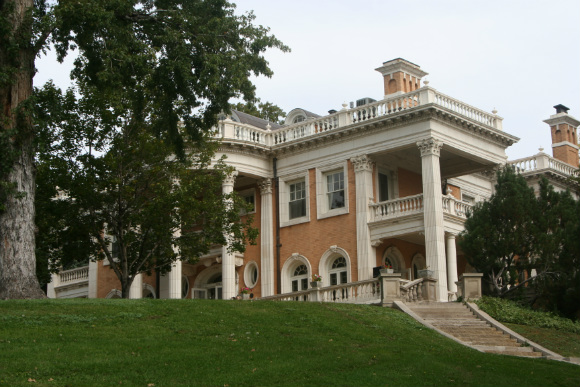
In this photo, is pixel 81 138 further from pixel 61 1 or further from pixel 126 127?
pixel 61 1

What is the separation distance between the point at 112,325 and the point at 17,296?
11.6ft

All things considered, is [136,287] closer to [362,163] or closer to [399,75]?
[362,163]

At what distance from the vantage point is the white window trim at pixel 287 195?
40.8 meters

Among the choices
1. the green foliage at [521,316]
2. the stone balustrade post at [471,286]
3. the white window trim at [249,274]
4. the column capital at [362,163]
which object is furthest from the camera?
the white window trim at [249,274]

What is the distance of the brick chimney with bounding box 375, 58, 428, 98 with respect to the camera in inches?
1614

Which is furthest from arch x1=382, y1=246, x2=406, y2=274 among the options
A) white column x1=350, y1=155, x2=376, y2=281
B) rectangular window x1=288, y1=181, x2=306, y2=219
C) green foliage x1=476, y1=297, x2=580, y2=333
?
green foliage x1=476, y1=297, x2=580, y2=333

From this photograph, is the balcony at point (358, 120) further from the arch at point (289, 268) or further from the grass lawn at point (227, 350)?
the grass lawn at point (227, 350)

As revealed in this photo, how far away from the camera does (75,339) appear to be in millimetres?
19516

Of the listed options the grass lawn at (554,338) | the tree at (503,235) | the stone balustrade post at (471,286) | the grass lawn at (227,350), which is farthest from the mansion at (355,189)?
the grass lawn at (227,350)

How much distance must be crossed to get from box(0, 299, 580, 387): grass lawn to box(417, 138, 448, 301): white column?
33.4 feet

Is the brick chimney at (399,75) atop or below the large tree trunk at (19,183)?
atop

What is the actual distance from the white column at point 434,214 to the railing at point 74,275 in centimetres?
2081

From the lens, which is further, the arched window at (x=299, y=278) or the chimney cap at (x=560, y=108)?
the chimney cap at (x=560, y=108)

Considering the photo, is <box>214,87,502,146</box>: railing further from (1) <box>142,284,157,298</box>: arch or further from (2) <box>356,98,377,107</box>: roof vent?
(1) <box>142,284,157,298</box>: arch
